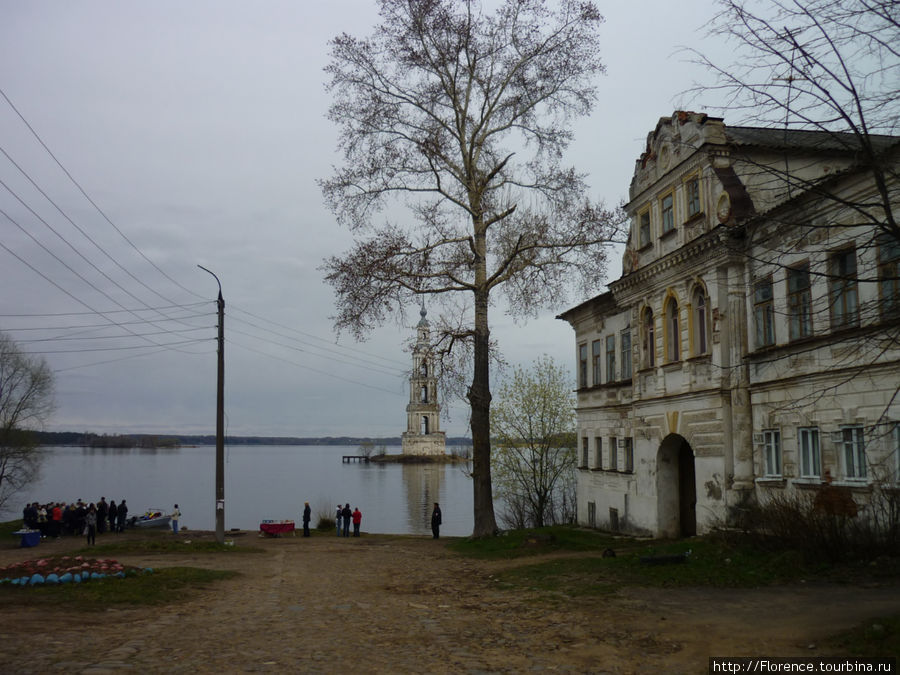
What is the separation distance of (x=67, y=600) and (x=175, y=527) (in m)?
25.3

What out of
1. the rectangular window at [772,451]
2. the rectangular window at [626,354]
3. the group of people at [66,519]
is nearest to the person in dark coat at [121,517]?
the group of people at [66,519]

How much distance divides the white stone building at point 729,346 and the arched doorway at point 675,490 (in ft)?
0.14

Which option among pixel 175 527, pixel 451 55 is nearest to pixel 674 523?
pixel 451 55

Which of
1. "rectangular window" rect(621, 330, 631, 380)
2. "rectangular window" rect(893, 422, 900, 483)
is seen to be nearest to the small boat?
"rectangular window" rect(621, 330, 631, 380)

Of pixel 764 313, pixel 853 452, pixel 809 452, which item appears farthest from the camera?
pixel 764 313

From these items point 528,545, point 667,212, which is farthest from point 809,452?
point 667,212

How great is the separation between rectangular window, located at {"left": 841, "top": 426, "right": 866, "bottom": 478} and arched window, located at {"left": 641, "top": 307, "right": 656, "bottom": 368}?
9311 millimetres

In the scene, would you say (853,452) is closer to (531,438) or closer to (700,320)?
(700,320)

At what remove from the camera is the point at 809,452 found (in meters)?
18.2

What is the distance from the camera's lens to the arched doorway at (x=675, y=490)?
25.2m

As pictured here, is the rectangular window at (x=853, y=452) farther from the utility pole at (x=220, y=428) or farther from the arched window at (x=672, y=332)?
the utility pole at (x=220, y=428)

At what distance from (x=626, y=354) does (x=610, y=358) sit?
63.1 inches

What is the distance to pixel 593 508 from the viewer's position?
1276 inches

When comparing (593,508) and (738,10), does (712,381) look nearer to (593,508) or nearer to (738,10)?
(593,508)
